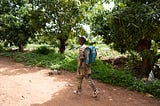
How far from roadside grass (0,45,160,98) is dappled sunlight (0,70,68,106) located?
4.79ft

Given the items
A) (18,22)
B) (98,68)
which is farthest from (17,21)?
(98,68)

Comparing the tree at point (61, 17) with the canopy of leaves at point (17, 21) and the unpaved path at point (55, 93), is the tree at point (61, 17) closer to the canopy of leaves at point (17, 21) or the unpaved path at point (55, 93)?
the canopy of leaves at point (17, 21)

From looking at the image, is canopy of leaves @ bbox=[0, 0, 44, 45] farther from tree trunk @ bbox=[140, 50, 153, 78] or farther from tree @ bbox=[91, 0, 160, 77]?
tree @ bbox=[91, 0, 160, 77]

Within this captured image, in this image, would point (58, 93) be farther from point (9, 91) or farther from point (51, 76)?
point (51, 76)

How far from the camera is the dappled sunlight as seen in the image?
299 inches

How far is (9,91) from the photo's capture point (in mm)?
8383

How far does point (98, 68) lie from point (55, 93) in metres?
3.40

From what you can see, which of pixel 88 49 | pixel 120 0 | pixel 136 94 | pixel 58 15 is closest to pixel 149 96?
pixel 136 94

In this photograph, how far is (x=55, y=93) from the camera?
27.5 feet

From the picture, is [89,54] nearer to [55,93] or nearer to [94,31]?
[55,93]

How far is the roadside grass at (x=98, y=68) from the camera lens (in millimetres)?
8812

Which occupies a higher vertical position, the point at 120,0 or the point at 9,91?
the point at 120,0

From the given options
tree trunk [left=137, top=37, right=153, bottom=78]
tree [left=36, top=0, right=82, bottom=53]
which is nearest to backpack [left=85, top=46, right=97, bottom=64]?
tree trunk [left=137, top=37, right=153, bottom=78]

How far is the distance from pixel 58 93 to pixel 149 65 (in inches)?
165
